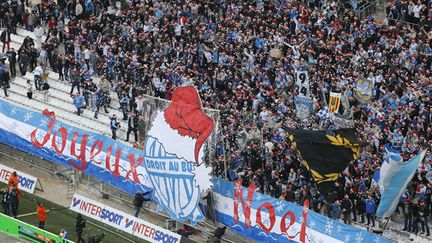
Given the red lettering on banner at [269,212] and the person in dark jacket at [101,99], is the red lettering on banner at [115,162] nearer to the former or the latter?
the person in dark jacket at [101,99]

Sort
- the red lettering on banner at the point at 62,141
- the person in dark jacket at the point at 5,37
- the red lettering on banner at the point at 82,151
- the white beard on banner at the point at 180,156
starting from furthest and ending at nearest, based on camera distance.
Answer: the person in dark jacket at the point at 5,37, the red lettering on banner at the point at 62,141, the red lettering on banner at the point at 82,151, the white beard on banner at the point at 180,156

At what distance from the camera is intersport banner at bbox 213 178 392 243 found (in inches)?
1871

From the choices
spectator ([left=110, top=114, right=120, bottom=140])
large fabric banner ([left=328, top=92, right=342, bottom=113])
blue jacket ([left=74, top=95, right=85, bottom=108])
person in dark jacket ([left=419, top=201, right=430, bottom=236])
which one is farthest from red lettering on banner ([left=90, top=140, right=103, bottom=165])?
person in dark jacket ([left=419, top=201, right=430, bottom=236])

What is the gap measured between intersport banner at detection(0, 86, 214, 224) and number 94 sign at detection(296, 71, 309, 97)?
7831 mm

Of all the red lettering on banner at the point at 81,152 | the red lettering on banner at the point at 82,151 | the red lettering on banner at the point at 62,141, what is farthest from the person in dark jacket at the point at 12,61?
the red lettering on banner at the point at 81,152

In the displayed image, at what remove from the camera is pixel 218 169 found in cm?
5422

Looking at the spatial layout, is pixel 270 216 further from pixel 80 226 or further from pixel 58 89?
pixel 58 89

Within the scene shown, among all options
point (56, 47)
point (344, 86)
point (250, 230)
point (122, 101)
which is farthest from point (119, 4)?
point (250, 230)

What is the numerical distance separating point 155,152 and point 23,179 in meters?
7.84

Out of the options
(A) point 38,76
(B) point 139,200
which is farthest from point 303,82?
(A) point 38,76

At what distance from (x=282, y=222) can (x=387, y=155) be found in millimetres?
4865

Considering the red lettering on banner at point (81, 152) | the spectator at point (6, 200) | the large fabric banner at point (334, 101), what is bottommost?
the spectator at point (6, 200)

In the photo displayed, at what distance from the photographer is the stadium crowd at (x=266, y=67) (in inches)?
2087

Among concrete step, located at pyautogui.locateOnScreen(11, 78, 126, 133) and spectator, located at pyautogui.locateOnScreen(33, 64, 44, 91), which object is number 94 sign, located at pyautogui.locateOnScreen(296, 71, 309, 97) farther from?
spectator, located at pyautogui.locateOnScreen(33, 64, 44, 91)
